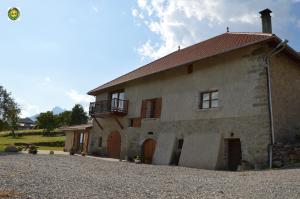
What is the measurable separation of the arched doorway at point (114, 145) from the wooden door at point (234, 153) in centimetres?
1007

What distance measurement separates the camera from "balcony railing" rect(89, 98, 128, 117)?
22456mm

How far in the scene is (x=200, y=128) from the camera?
1631cm

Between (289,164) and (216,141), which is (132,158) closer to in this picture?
(216,141)

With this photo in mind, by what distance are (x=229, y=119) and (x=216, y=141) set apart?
1315 millimetres

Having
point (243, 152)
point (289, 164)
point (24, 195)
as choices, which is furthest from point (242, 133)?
point (24, 195)

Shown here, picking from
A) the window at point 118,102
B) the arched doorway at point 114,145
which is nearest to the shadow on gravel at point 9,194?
the window at point 118,102

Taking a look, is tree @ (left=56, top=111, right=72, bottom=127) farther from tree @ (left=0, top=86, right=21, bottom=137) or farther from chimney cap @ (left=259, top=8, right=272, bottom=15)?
chimney cap @ (left=259, top=8, right=272, bottom=15)

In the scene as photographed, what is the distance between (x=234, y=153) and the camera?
49.5ft

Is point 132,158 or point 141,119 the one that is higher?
point 141,119

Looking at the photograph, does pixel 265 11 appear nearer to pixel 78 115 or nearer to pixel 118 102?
pixel 118 102

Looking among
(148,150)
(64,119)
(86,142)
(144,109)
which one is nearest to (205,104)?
(144,109)

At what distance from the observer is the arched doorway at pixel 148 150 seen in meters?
19.4

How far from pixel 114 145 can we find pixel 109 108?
118 inches

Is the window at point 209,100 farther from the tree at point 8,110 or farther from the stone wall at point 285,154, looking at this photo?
the tree at point 8,110
